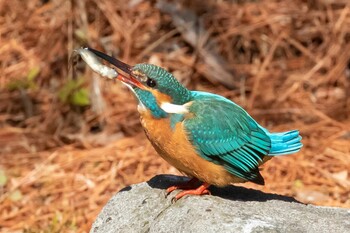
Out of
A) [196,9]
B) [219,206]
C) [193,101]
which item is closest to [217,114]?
[193,101]

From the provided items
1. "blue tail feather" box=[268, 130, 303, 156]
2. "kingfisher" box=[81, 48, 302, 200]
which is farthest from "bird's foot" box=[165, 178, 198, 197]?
"blue tail feather" box=[268, 130, 303, 156]

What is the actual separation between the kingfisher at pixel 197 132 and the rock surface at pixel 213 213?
0.35 ft

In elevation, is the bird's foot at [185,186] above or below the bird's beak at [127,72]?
below

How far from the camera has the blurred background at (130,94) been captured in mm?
5844

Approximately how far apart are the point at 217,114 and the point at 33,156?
111 inches

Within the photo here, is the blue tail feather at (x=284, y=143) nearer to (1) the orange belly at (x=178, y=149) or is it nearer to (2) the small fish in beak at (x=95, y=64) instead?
(1) the orange belly at (x=178, y=149)

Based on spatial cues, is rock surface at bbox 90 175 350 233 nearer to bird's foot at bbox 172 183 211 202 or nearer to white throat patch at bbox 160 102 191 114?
bird's foot at bbox 172 183 211 202

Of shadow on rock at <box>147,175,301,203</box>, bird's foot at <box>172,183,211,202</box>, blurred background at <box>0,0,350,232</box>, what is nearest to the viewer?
bird's foot at <box>172,183,211,202</box>

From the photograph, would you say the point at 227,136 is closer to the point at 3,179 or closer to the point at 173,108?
the point at 173,108

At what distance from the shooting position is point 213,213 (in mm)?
3674

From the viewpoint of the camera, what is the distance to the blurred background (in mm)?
5844

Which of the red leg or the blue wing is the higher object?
the blue wing

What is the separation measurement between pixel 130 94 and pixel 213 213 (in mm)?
3485

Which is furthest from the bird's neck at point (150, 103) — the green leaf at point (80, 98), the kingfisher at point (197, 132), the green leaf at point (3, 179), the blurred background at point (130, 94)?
the green leaf at point (80, 98)
